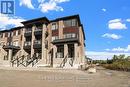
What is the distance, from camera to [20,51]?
53969 millimetres

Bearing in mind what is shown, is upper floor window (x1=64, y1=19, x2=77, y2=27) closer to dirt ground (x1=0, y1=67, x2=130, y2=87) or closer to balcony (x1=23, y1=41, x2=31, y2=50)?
balcony (x1=23, y1=41, x2=31, y2=50)

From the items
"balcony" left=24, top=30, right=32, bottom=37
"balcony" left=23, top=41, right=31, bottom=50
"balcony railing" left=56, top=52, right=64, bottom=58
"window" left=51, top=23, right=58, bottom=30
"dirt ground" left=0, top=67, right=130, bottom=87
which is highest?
"window" left=51, top=23, right=58, bottom=30

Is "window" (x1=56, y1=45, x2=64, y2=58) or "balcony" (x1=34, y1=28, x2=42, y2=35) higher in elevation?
"balcony" (x1=34, y1=28, x2=42, y2=35)

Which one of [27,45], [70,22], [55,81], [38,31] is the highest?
[70,22]

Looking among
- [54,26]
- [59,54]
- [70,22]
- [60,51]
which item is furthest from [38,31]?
[59,54]

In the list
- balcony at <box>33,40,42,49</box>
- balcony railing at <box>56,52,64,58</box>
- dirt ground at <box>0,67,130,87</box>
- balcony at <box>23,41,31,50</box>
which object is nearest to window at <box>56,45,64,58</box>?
balcony railing at <box>56,52,64,58</box>

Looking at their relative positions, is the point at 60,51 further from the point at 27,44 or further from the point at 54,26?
the point at 27,44

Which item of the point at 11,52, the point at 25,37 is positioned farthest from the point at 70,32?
the point at 11,52

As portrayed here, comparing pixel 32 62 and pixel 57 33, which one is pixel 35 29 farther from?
pixel 32 62

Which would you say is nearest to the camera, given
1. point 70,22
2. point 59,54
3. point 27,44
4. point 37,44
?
point 59,54

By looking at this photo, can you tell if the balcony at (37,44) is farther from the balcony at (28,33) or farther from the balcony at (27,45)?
the balcony at (28,33)

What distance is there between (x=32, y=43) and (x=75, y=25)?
13.4 metres

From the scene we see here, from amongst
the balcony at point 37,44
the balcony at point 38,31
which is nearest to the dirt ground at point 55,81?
the balcony at point 37,44

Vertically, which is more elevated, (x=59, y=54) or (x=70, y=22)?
(x=70, y=22)
